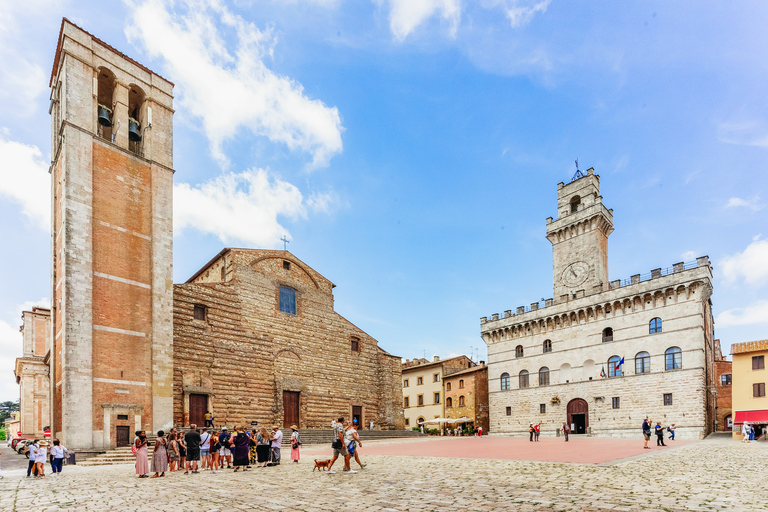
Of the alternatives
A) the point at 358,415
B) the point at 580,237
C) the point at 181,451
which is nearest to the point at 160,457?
the point at 181,451

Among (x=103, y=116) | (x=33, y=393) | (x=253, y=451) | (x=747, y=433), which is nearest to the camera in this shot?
(x=253, y=451)

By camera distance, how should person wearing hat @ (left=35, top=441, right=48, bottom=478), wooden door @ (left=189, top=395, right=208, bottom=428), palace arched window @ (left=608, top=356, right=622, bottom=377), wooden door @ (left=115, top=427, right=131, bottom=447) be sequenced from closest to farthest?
1. person wearing hat @ (left=35, top=441, right=48, bottom=478)
2. wooden door @ (left=115, top=427, right=131, bottom=447)
3. wooden door @ (left=189, top=395, right=208, bottom=428)
4. palace arched window @ (left=608, top=356, right=622, bottom=377)

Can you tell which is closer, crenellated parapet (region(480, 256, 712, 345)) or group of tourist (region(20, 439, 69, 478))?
group of tourist (region(20, 439, 69, 478))

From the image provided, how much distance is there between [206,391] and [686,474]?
23.0m

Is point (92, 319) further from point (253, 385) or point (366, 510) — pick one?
point (366, 510)

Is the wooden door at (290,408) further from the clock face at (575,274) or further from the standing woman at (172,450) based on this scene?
the clock face at (575,274)

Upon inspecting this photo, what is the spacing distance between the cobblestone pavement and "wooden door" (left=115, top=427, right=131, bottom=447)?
762 cm

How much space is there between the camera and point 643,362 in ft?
111

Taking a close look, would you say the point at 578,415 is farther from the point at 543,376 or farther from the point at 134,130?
the point at 134,130

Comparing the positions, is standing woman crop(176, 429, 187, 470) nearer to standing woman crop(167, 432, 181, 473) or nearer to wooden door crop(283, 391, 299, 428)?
standing woman crop(167, 432, 181, 473)

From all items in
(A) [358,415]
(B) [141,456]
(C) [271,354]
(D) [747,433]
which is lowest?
(A) [358,415]

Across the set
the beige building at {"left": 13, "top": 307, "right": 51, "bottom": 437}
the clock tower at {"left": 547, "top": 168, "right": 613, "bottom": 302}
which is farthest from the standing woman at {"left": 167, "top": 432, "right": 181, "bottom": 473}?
the clock tower at {"left": 547, "top": 168, "right": 613, "bottom": 302}

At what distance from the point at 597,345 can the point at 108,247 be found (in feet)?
102

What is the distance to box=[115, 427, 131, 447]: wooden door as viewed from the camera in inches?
876
